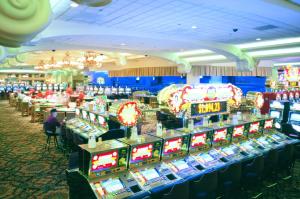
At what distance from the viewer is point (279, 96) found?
1193 cm

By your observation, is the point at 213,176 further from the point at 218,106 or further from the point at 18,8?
the point at 18,8

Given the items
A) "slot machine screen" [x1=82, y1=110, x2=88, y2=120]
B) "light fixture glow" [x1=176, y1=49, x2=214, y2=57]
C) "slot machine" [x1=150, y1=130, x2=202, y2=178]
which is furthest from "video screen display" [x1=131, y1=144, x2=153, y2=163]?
"light fixture glow" [x1=176, y1=49, x2=214, y2=57]

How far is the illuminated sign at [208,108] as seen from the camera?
5.66 metres

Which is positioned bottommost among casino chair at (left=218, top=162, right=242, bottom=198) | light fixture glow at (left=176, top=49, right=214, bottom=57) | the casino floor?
the casino floor

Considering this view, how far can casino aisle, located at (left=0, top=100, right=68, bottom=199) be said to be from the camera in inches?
214

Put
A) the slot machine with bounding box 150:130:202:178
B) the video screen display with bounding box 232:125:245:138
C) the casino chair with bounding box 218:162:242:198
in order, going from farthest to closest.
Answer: the video screen display with bounding box 232:125:245:138, the casino chair with bounding box 218:162:242:198, the slot machine with bounding box 150:130:202:178

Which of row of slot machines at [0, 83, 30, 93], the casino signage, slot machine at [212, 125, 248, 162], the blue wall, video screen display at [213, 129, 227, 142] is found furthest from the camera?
row of slot machines at [0, 83, 30, 93]

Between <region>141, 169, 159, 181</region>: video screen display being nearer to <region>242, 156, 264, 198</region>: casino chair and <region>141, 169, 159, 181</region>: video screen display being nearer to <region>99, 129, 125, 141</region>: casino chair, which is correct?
<region>242, 156, 264, 198</region>: casino chair

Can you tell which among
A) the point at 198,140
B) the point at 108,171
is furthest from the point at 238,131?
the point at 108,171

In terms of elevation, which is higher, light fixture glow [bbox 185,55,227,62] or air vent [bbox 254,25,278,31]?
air vent [bbox 254,25,278,31]

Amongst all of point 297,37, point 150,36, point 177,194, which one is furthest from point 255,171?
point 297,37

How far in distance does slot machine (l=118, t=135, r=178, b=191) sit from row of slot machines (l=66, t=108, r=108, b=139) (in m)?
3.13

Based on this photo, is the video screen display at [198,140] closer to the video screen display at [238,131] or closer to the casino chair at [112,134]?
the video screen display at [238,131]

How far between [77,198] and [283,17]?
250 inches
